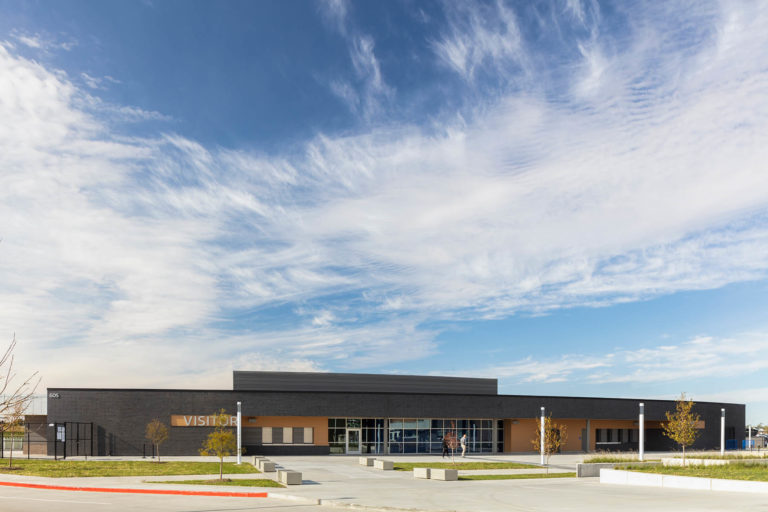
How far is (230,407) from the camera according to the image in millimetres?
47969

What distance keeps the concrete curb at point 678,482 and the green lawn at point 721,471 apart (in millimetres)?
1343

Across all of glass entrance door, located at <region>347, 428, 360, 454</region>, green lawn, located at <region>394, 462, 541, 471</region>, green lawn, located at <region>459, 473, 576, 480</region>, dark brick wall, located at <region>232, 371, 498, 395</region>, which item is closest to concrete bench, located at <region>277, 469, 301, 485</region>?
green lawn, located at <region>459, 473, 576, 480</region>

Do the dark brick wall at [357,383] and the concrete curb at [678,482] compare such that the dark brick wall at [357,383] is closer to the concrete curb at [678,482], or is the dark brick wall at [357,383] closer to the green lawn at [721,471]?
the green lawn at [721,471]

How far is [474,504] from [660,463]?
17.6 meters

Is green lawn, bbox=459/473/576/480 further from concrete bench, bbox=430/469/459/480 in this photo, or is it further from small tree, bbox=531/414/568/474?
small tree, bbox=531/414/568/474

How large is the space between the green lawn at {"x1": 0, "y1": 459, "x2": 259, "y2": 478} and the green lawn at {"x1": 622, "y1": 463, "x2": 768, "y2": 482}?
18091 millimetres

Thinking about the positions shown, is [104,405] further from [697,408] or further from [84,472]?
[697,408]

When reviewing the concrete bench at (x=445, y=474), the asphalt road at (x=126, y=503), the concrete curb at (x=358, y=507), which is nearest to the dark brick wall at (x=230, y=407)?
the concrete bench at (x=445, y=474)

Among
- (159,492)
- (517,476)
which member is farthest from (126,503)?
(517,476)

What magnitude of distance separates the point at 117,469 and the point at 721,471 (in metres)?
27.0

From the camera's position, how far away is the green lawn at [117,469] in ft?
104

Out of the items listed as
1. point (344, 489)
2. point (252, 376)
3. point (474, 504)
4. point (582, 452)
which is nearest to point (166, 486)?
point (344, 489)

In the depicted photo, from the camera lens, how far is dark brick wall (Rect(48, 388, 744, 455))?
46.5 m

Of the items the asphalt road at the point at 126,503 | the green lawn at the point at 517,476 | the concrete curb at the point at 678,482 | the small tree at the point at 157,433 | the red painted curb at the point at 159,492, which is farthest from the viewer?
the small tree at the point at 157,433
